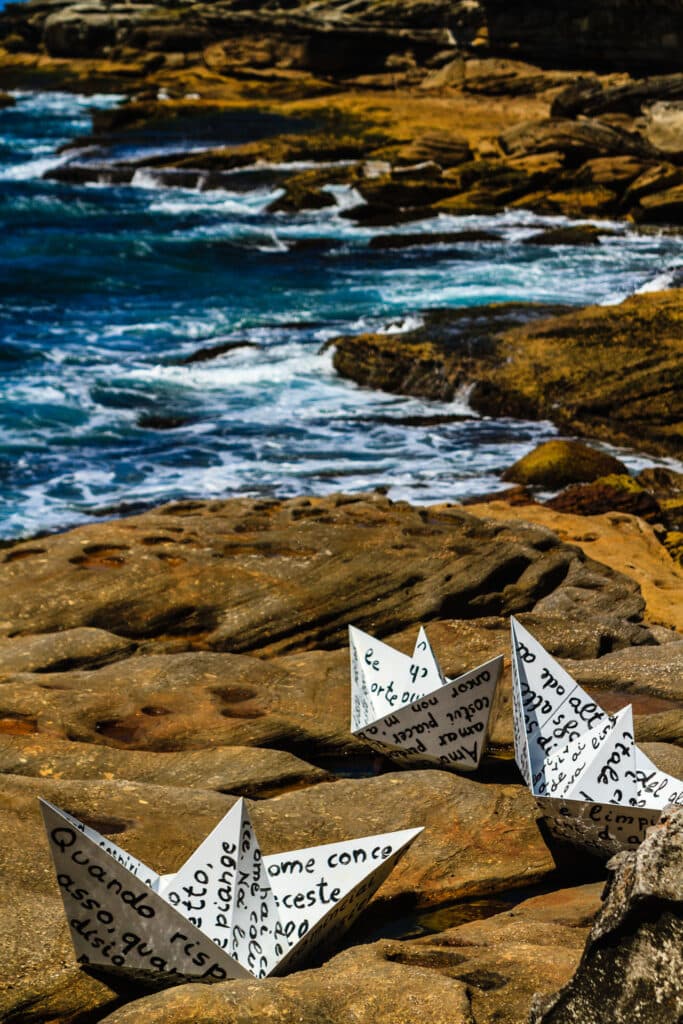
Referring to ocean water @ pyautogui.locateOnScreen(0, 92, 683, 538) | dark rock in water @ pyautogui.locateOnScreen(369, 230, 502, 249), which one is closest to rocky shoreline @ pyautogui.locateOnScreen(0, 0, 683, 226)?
ocean water @ pyautogui.locateOnScreen(0, 92, 683, 538)

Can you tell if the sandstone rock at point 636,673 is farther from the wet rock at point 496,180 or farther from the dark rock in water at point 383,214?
the wet rock at point 496,180

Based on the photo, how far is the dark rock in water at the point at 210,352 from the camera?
2222cm

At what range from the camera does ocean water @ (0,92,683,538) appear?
1669 cm

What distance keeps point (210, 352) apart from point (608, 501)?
1001 centimetres

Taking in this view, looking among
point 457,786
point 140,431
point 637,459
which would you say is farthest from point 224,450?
point 457,786

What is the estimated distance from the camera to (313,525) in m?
10.5

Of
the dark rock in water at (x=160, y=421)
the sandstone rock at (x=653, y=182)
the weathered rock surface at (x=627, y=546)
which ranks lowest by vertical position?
the dark rock in water at (x=160, y=421)

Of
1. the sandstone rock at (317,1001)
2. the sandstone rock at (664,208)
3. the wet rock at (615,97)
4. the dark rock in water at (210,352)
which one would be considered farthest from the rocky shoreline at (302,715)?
the wet rock at (615,97)

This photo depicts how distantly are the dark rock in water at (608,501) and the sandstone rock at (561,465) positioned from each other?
59 cm

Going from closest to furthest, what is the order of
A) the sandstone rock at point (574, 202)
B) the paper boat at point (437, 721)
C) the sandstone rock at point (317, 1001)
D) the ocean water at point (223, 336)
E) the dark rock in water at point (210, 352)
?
1. the sandstone rock at point (317, 1001)
2. the paper boat at point (437, 721)
3. the ocean water at point (223, 336)
4. the dark rock in water at point (210, 352)
5. the sandstone rock at point (574, 202)

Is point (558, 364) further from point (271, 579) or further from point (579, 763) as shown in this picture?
point (579, 763)

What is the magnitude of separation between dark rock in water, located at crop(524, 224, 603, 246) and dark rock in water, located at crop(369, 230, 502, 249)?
39.7 inches

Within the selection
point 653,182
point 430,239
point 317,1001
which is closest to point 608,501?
point 317,1001

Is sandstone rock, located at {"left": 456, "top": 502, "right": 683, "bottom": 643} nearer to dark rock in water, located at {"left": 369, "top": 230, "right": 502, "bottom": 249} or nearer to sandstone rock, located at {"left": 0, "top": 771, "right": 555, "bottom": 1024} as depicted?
sandstone rock, located at {"left": 0, "top": 771, "right": 555, "bottom": 1024}
